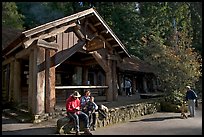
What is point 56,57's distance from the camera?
12.2 meters

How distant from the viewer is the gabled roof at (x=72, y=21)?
1090 cm

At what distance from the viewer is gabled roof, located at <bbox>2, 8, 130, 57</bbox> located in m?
10.9

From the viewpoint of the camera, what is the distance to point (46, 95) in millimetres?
11492

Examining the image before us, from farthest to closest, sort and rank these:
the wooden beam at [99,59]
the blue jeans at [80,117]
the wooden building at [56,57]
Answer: the wooden beam at [99,59], the wooden building at [56,57], the blue jeans at [80,117]

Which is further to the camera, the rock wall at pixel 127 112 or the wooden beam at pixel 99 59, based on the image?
the wooden beam at pixel 99 59

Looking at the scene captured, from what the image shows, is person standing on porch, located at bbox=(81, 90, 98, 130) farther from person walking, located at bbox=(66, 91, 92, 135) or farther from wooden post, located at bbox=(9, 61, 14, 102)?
wooden post, located at bbox=(9, 61, 14, 102)

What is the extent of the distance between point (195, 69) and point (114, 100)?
668 cm

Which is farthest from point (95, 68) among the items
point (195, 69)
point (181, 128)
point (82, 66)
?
point (181, 128)

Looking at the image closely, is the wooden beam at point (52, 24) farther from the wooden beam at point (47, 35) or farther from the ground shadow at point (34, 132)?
the ground shadow at point (34, 132)

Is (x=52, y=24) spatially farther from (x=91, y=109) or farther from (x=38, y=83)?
(x=91, y=109)

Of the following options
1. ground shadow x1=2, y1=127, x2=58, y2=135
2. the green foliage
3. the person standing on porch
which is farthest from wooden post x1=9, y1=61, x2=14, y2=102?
the green foliage

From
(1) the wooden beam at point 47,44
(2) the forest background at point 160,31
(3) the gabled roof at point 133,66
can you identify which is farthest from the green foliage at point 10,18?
(1) the wooden beam at point 47,44

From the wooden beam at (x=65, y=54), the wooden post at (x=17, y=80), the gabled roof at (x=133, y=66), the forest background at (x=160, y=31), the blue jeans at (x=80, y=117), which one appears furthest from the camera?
the gabled roof at (x=133, y=66)

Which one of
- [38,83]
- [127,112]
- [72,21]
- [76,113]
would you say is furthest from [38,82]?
[127,112]
